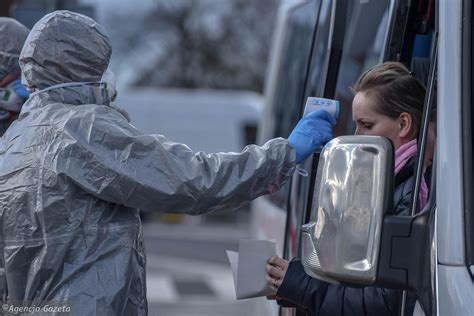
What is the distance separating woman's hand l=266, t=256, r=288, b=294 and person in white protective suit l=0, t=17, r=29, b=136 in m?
1.45

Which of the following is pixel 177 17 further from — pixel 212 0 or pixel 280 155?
pixel 280 155

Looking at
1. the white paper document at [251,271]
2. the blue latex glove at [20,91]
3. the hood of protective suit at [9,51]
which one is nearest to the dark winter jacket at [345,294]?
the white paper document at [251,271]

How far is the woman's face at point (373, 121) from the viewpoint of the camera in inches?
118

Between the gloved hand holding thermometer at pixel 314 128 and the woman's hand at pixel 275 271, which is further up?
the gloved hand holding thermometer at pixel 314 128

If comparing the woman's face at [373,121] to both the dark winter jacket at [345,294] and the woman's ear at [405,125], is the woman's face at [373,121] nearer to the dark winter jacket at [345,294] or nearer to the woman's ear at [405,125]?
the woman's ear at [405,125]

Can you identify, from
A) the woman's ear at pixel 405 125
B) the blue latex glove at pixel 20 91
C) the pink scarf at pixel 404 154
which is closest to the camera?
the pink scarf at pixel 404 154

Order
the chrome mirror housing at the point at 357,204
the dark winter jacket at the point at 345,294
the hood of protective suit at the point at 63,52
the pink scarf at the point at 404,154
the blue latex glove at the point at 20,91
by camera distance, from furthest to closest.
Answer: the blue latex glove at the point at 20,91, the hood of protective suit at the point at 63,52, the pink scarf at the point at 404,154, the dark winter jacket at the point at 345,294, the chrome mirror housing at the point at 357,204

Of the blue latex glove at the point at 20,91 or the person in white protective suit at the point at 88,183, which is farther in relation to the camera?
the blue latex glove at the point at 20,91

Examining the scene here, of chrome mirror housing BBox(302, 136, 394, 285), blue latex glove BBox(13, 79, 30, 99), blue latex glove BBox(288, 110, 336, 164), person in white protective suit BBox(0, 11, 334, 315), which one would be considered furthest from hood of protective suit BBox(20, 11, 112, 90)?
chrome mirror housing BBox(302, 136, 394, 285)

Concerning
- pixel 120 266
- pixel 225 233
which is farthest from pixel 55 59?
pixel 225 233

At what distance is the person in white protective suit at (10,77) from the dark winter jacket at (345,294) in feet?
5.24

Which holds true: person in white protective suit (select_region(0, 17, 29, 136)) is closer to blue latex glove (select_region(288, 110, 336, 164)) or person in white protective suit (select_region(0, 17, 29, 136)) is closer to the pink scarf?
Result: blue latex glove (select_region(288, 110, 336, 164))

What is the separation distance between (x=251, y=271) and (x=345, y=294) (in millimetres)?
383

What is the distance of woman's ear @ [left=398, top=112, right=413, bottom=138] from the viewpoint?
2.97 metres
